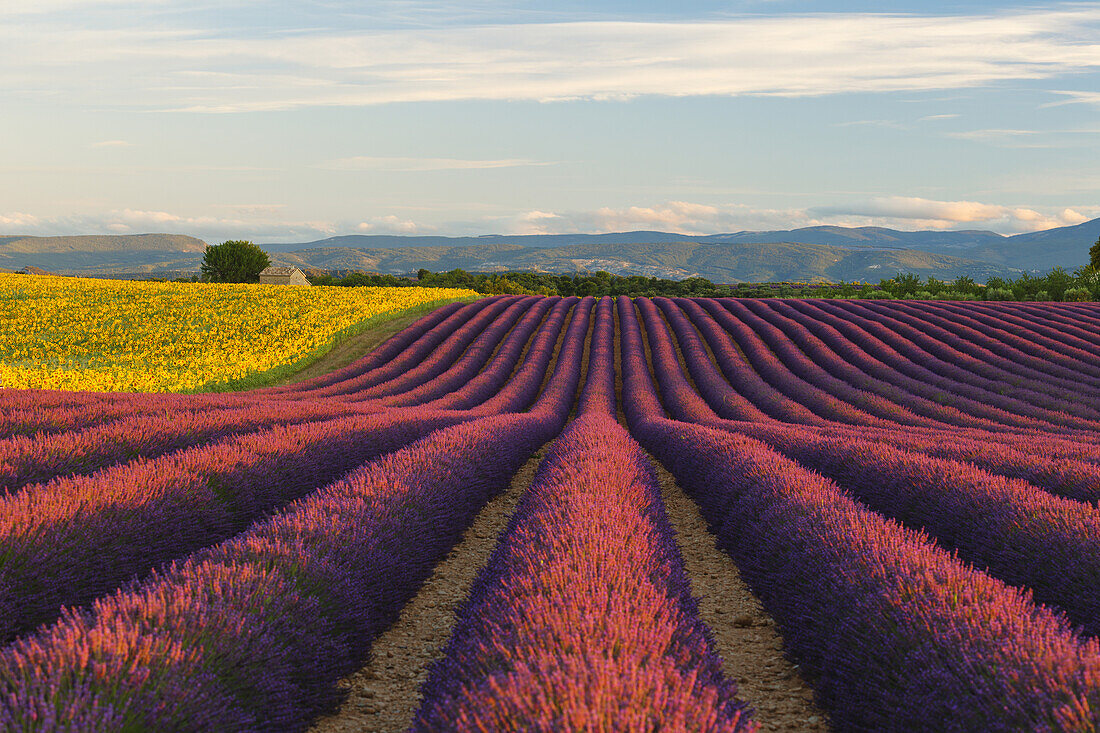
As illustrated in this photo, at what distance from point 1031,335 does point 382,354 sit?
2417 centimetres

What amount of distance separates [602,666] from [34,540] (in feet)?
12.5

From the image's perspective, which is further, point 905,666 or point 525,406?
point 525,406

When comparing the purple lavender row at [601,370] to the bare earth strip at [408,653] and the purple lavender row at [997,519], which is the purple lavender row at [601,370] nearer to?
the purple lavender row at [997,519]

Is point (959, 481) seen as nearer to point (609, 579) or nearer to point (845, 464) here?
point (845, 464)

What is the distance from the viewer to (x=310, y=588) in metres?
3.94

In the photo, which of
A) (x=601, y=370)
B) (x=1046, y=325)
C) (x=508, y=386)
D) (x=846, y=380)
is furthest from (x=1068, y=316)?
(x=508, y=386)

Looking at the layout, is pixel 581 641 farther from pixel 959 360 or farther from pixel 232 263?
pixel 232 263

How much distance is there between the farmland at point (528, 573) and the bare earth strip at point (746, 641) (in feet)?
0.13

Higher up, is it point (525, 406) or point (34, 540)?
point (34, 540)

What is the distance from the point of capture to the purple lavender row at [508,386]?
1659cm

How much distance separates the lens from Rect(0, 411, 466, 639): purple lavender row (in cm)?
420

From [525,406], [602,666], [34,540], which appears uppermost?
[602,666]

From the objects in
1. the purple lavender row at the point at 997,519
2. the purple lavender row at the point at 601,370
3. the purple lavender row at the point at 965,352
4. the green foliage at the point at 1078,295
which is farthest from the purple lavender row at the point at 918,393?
the green foliage at the point at 1078,295

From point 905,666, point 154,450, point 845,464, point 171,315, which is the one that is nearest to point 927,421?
point 845,464
